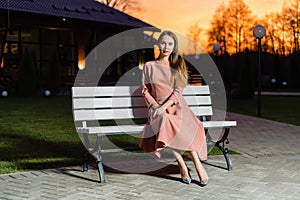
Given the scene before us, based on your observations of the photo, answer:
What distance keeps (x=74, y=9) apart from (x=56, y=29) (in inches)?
127

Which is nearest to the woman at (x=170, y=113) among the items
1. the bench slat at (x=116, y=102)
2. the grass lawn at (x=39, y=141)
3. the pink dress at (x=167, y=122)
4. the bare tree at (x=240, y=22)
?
the pink dress at (x=167, y=122)

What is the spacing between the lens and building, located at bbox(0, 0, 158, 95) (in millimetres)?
18531

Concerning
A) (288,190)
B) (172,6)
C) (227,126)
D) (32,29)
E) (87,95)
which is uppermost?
(172,6)

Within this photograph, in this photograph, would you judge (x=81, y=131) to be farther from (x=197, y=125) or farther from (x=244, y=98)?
(x=244, y=98)

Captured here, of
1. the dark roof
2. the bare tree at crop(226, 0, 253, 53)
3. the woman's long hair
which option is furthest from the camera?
the bare tree at crop(226, 0, 253, 53)

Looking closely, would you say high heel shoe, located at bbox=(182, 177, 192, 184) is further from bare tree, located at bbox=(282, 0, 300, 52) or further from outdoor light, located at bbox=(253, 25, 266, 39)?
bare tree, located at bbox=(282, 0, 300, 52)

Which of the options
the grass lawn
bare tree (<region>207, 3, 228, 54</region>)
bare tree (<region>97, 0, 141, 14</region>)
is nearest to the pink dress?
the grass lawn

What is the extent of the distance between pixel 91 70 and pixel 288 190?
20807 millimetres

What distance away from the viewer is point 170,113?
3660 mm

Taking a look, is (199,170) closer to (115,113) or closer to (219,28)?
(115,113)

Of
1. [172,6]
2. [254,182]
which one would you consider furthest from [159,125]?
[172,6]

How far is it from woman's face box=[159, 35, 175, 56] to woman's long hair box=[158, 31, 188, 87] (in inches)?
1.3

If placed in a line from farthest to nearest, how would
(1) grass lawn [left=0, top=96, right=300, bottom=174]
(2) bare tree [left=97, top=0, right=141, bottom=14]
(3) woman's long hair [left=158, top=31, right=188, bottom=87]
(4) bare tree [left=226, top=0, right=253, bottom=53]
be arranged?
(2) bare tree [left=97, top=0, right=141, bottom=14] < (4) bare tree [left=226, top=0, right=253, bottom=53] < (1) grass lawn [left=0, top=96, right=300, bottom=174] < (3) woman's long hair [left=158, top=31, right=188, bottom=87]

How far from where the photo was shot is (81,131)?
373 centimetres
